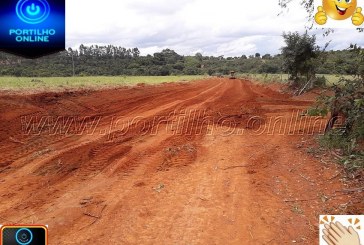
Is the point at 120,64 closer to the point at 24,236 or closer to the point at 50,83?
the point at 50,83

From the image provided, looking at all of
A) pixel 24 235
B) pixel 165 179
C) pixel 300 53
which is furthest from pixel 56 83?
pixel 24 235

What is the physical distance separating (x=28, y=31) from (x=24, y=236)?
226cm

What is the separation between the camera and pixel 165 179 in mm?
5398

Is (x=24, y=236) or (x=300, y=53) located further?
(x=300, y=53)

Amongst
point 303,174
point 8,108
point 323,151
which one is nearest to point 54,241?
point 303,174

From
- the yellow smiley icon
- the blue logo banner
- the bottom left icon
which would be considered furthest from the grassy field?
the bottom left icon

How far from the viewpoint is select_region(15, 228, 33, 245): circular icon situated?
2.25 meters

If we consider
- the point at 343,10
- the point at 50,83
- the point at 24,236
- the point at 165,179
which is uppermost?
the point at 343,10

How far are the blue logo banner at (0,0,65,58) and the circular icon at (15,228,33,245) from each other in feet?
6.18

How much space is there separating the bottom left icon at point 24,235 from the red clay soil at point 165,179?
1433 mm

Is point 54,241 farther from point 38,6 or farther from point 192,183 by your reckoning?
point 38,6

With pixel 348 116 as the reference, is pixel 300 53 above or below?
above

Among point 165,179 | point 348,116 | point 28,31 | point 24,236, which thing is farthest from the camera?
point 348,116

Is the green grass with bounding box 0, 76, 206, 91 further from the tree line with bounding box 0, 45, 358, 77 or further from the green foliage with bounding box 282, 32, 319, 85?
the green foliage with bounding box 282, 32, 319, 85
